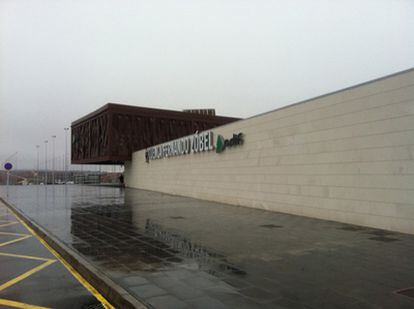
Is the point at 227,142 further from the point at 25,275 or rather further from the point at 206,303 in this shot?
the point at 206,303

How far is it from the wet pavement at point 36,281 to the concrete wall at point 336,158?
8244 millimetres

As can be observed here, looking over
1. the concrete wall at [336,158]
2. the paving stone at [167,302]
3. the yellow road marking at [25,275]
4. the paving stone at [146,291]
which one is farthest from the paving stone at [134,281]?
the concrete wall at [336,158]

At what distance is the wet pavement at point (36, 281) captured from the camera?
17.3 ft

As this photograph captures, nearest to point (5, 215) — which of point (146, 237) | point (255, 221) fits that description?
point (146, 237)

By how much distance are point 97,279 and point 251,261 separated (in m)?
2.80

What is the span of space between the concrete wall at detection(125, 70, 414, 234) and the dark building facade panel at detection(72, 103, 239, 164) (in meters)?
23.7

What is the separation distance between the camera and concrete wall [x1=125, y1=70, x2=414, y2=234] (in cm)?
1009

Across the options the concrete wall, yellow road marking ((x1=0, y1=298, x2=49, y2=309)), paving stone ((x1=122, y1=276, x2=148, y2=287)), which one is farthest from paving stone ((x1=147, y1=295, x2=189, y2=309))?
the concrete wall

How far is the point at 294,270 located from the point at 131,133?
36.8m

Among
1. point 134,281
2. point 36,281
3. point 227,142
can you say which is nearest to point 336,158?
point 227,142

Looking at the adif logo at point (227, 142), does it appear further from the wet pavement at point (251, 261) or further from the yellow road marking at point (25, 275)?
the yellow road marking at point (25, 275)

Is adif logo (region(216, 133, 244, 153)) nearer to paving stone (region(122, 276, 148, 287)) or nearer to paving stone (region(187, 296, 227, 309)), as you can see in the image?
paving stone (region(122, 276, 148, 287))

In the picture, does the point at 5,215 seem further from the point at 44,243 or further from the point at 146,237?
the point at 146,237

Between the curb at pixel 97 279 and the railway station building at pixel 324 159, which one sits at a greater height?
the railway station building at pixel 324 159
